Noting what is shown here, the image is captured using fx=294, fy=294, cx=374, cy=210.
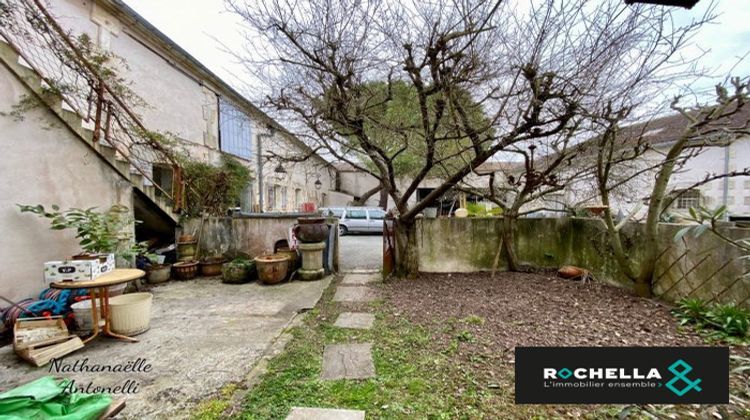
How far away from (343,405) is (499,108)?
13.0 feet

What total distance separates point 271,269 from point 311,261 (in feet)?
2.45

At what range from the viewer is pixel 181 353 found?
9.28 ft

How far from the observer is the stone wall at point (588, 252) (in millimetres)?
3268

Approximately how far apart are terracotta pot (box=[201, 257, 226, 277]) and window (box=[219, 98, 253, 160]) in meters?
3.91

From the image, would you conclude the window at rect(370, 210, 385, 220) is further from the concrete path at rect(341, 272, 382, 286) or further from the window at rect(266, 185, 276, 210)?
the concrete path at rect(341, 272, 382, 286)

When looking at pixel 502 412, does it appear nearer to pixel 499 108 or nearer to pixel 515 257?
pixel 499 108

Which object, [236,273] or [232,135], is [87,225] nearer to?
[236,273]

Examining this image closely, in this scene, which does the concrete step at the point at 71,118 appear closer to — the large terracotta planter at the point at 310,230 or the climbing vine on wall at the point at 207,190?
the climbing vine on wall at the point at 207,190

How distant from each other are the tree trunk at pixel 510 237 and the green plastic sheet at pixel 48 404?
18.9 feet

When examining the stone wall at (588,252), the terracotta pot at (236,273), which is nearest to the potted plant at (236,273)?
the terracotta pot at (236,273)

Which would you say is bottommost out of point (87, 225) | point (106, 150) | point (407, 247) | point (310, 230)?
→ point (407, 247)

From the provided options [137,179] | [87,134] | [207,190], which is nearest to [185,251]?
[207,190]

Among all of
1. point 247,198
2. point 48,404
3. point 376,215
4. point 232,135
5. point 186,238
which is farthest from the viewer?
point 376,215

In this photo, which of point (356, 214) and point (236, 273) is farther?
point (356, 214)
